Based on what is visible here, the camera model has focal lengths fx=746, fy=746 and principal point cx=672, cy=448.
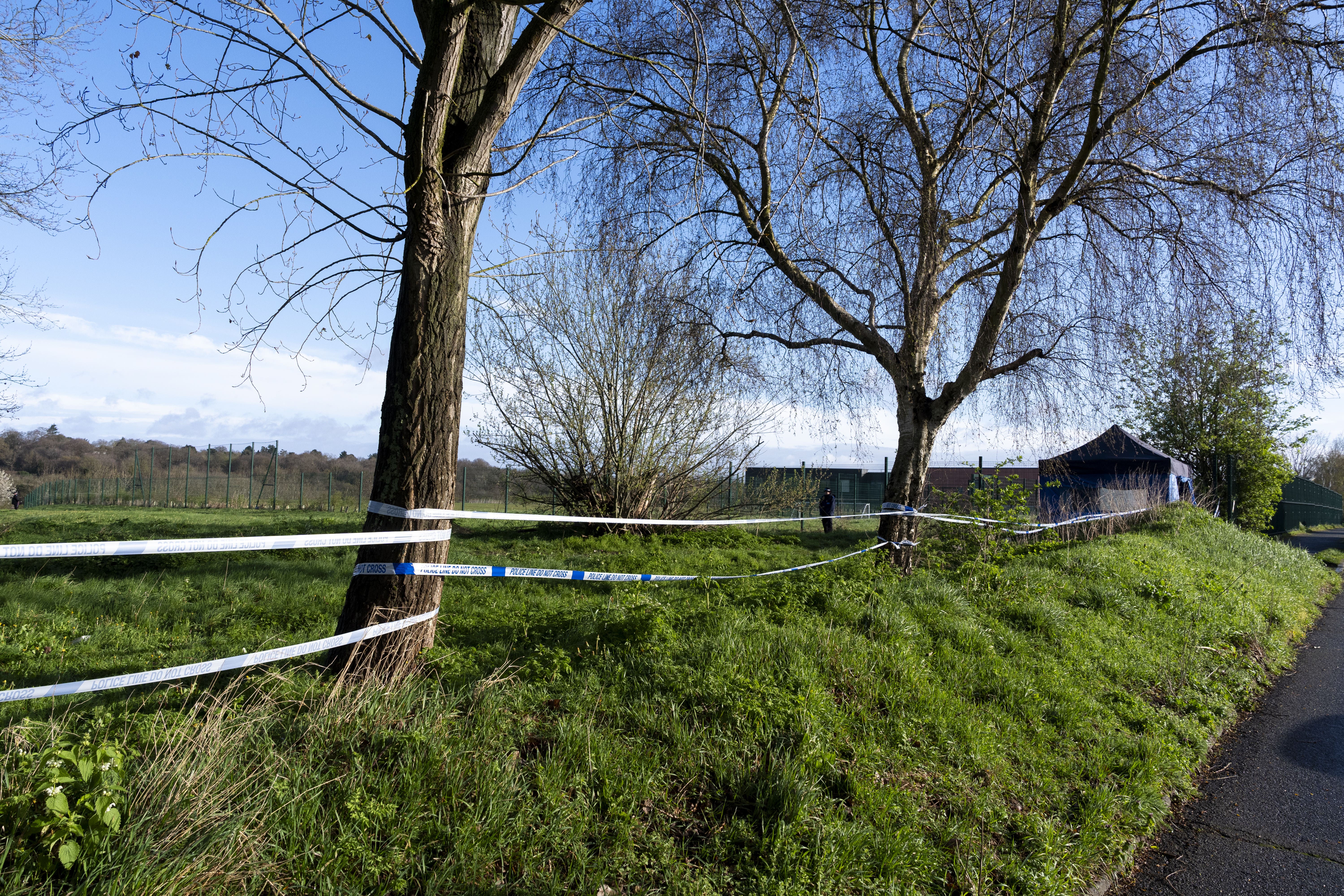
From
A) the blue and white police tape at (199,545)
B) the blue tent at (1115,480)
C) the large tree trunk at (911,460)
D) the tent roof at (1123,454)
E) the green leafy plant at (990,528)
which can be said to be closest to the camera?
the blue and white police tape at (199,545)

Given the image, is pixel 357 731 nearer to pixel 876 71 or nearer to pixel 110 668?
pixel 110 668

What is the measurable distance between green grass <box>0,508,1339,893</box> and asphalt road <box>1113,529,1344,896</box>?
0.17m

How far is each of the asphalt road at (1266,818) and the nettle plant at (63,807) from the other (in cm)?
405

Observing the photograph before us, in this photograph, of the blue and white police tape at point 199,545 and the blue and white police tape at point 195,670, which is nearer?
the blue and white police tape at point 199,545

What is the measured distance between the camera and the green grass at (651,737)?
2414 millimetres

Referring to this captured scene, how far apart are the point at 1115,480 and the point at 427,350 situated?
61.8 feet

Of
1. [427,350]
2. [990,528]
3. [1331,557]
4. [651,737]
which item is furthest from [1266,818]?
[1331,557]

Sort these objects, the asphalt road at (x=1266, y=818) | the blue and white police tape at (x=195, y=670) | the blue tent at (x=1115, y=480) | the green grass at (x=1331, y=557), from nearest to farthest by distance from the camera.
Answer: the blue and white police tape at (x=195, y=670), the asphalt road at (x=1266, y=818), the blue tent at (x=1115, y=480), the green grass at (x=1331, y=557)

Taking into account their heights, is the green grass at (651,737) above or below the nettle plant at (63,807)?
below

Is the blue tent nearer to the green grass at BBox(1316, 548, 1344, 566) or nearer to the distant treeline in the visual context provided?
the green grass at BBox(1316, 548, 1344, 566)

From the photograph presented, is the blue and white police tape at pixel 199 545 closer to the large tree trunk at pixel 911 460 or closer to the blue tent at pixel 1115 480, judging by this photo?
the large tree trunk at pixel 911 460

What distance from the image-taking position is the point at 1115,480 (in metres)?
18.4

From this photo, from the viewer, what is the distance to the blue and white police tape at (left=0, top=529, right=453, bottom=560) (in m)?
2.39

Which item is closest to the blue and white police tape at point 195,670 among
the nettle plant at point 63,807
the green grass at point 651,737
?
the green grass at point 651,737
